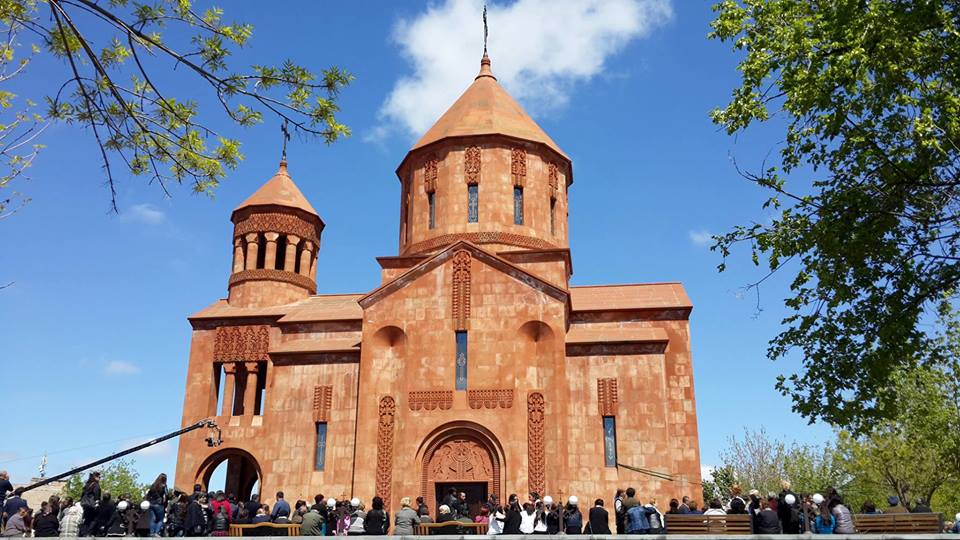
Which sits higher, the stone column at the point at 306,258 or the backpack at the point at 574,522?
the stone column at the point at 306,258

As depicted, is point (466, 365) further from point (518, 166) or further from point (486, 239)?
point (518, 166)

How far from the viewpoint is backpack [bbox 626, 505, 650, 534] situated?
11125 millimetres

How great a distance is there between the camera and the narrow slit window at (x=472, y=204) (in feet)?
74.5

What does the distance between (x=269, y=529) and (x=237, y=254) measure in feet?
49.0

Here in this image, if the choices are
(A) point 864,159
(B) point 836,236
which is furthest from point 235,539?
(A) point 864,159

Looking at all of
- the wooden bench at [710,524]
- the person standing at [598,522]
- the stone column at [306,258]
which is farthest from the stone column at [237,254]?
the wooden bench at [710,524]

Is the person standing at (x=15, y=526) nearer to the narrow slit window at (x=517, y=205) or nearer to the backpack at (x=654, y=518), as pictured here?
the backpack at (x=654, y=518)

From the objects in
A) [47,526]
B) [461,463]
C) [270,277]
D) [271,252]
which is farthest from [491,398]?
[271,252]

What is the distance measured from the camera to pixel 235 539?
10047 mm

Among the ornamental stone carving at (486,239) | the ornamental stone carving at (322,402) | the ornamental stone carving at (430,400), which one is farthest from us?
the ornamental stone carving at (486,239)

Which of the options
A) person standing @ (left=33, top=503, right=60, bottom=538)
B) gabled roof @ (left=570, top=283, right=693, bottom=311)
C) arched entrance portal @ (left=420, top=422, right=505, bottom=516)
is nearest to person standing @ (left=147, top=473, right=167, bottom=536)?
person standing @ (left=33, top=503, right=60, bottom=538)

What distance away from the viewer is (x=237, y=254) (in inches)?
1013

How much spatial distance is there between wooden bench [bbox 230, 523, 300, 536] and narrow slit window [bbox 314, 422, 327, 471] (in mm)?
6964

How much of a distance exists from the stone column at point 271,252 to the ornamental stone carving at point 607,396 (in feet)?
38.6
